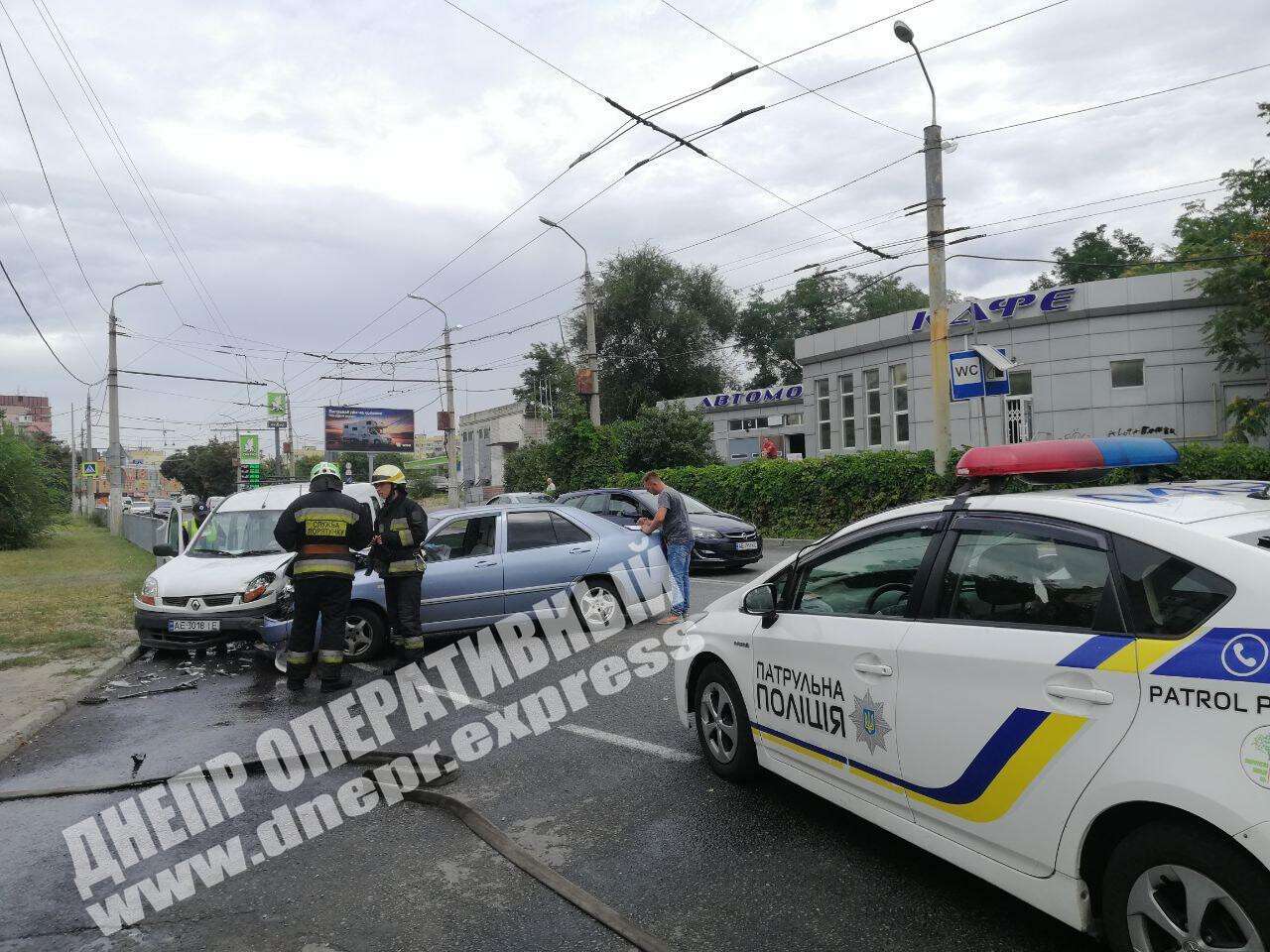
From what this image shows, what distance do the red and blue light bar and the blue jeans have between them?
5.91 metres

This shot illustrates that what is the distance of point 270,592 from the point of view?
8.88 m

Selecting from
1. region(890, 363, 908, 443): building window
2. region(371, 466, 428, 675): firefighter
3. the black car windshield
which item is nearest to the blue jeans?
region(371, 466, 428, 675): firefighter

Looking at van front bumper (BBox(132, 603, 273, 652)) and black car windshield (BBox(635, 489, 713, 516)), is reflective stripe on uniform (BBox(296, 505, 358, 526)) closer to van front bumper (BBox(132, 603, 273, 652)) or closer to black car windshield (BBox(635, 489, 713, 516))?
van front bumper (BBox(132, 603, 273, 652))

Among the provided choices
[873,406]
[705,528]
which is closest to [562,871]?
[705,528]

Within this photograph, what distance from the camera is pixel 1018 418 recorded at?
2441 cm

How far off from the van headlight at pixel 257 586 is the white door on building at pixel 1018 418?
20.5 m

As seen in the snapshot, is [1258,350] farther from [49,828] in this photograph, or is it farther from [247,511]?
[49,828]

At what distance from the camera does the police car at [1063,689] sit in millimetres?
2340

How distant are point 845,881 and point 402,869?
1.90 m

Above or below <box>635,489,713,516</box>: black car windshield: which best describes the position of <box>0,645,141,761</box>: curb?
below

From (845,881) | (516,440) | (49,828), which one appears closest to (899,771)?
(845,881)

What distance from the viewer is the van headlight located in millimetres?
8761

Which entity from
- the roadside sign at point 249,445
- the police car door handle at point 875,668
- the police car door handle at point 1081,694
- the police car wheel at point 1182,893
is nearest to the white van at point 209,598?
the police car door handle at point 875,668

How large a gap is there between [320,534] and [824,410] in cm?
2414
